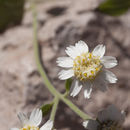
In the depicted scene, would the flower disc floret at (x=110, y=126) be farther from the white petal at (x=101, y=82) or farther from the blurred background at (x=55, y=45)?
the blurred background at (x=55, y=45)

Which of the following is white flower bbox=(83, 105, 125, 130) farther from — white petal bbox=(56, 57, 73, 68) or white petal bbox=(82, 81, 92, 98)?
white petal bbox=(56, 57, 73, 68)

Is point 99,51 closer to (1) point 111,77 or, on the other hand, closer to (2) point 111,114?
(1) point 111,77

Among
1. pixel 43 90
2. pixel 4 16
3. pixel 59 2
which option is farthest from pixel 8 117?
pixel 59 2

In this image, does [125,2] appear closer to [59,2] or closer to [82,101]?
[59,2]

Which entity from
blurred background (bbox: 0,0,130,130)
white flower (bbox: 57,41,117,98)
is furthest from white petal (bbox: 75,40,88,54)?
blurred background (bbox: 0,0,130,130)

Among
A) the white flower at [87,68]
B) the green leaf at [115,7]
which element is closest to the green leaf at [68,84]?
the white flower at [87,68]

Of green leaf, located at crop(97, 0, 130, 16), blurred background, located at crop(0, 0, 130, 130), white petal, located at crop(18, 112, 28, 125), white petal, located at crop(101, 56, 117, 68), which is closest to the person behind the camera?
white petal, located at crop(18, 112, 28, 125)
